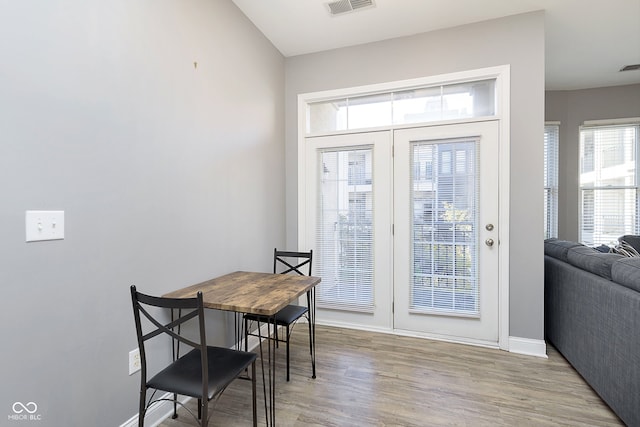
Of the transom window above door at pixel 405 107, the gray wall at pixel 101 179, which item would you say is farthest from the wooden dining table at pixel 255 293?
the transom window above door at pixel 405 107

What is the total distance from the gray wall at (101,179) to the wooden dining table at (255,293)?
0.49 feet

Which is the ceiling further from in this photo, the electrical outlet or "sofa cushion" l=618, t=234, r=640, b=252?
the electrical outlet

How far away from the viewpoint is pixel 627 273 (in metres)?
1.79

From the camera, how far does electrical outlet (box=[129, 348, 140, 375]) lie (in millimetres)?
1604

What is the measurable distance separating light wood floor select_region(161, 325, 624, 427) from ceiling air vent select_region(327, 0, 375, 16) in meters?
3.01

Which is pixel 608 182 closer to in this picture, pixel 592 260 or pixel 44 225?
pixel 592 260

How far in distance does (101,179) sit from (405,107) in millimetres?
2679

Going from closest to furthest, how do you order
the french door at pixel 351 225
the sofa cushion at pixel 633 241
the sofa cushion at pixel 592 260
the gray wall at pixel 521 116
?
the sofa cushion at pixel 592 260 → the gray wall at pixel 521 116 → the french door at pixel 351 225 → the sofa cushion at pixel 633 241

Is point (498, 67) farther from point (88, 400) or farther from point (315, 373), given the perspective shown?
point (88, 400)

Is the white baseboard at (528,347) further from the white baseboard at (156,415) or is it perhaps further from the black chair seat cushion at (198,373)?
the white baseboard at (156,415)

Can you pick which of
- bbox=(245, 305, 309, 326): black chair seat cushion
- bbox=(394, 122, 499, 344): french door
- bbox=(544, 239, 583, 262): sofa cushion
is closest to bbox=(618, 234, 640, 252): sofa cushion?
bbox=(544, 239, 583, 262): sofa cushion

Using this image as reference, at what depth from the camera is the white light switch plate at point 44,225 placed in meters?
1.20

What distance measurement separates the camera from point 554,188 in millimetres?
4305

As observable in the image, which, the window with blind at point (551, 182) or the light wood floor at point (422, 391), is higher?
the window with blind at point (551, 182)
